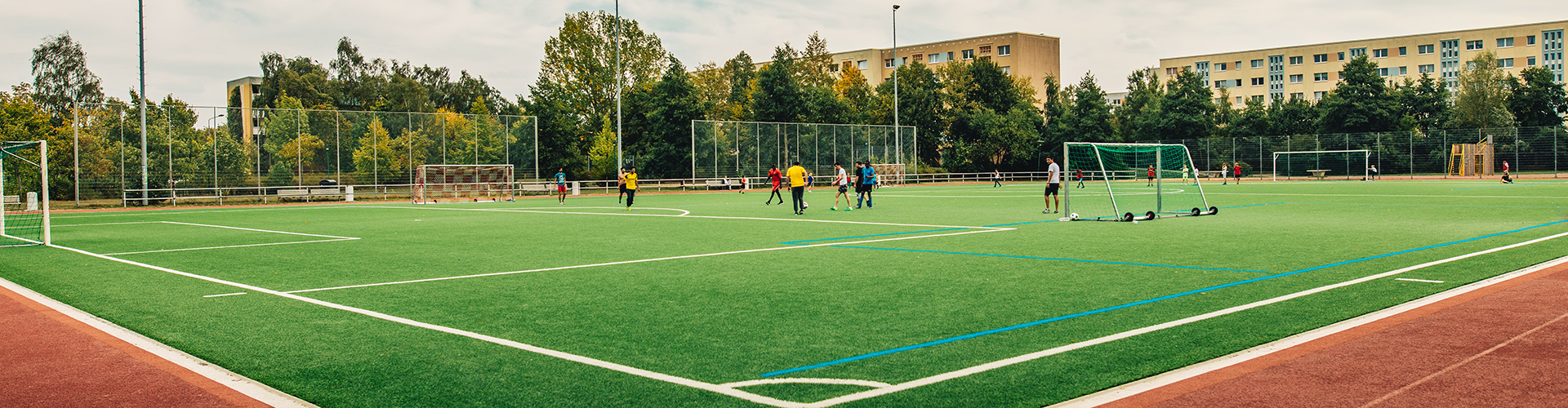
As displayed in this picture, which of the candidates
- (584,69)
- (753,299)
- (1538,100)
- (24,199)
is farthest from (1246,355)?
(1538,100)

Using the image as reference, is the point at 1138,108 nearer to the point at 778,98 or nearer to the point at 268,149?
the point at 778,98

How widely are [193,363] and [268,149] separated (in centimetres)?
3529

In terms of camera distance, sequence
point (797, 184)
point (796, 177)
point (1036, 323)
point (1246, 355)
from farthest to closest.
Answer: point (796, 177) → point (797, 184) → point (1036, 323) → point (1246, 355)

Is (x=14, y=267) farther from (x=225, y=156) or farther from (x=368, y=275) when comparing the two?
(x=225, y=156)

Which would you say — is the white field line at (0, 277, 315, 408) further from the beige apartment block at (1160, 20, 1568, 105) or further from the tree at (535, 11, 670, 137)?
the beige apartment block at (1160, 20, 1568, 105)

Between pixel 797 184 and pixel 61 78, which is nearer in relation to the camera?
pixel 797 184

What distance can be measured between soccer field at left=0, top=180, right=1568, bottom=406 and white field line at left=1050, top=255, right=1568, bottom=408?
93mm

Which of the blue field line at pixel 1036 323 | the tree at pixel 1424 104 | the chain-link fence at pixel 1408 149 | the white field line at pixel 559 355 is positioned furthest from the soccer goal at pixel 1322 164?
the white field line at pixel 559 355

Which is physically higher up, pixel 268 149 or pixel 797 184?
pixel 268 149

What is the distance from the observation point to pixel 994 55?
92.1 metres

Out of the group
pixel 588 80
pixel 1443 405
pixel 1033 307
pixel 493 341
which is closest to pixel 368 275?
pixel 493 341

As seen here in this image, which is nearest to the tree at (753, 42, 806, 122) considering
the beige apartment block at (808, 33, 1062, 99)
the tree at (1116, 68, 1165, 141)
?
the beige apartment block at (808, 33, 1062, 99)

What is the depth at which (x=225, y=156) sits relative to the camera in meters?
34.8

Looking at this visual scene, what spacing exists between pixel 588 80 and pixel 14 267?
166ft
